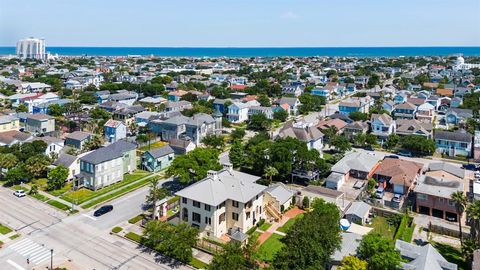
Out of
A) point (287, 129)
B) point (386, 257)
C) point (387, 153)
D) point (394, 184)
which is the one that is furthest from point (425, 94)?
point (386, 257)

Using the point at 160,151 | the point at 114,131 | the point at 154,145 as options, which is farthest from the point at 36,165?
the point at 154,145

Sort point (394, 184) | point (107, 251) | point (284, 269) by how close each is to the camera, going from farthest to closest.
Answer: point (394, 184) → point (107, 251) → point (284, 269)

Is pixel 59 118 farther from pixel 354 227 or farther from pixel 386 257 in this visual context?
pixel 386 257

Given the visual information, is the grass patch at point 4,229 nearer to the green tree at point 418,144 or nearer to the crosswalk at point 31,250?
the crosswalk at point 31,250

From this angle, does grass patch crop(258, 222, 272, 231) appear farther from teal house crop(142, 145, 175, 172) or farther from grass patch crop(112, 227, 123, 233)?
teal house crop(142, 145, 175, 172)

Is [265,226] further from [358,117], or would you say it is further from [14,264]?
[358,117]
